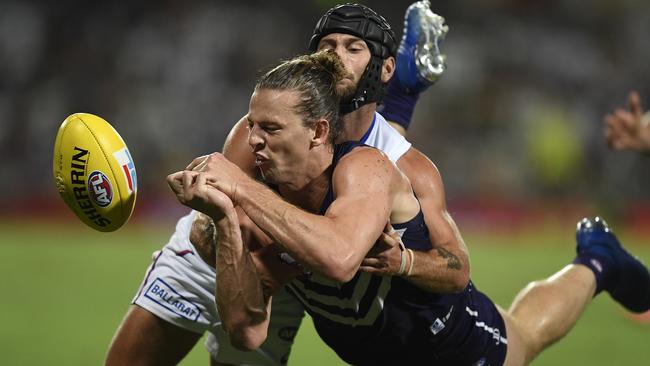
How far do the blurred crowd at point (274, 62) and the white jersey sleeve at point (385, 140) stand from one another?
1059cm

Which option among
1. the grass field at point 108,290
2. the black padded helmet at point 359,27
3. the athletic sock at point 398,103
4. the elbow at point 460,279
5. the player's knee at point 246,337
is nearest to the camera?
the player's knee at point 246,337

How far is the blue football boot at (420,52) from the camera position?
17.6 feet

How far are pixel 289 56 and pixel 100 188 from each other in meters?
11.0

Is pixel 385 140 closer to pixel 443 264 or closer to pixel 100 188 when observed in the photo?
pixel 443 264

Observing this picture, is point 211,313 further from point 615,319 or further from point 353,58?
point 615,319

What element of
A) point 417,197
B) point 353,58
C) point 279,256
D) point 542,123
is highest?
point 542,123

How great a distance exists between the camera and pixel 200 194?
3.39m

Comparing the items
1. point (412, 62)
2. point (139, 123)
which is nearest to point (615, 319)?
point (412, 62)

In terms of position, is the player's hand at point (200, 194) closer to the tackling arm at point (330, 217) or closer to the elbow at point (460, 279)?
the tackling arm at point (330, 217)

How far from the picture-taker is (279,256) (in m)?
3.92

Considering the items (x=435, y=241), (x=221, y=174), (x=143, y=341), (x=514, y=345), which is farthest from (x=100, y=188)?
(x=514, y=345)

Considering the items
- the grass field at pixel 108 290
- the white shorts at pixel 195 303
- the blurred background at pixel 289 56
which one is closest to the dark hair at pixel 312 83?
the white shorts at pixel 195 303

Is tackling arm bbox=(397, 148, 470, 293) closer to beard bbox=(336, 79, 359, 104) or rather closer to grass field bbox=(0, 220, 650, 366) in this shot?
beard bbox=(336, 79, 359, 104)

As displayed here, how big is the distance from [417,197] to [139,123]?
11786 mm
